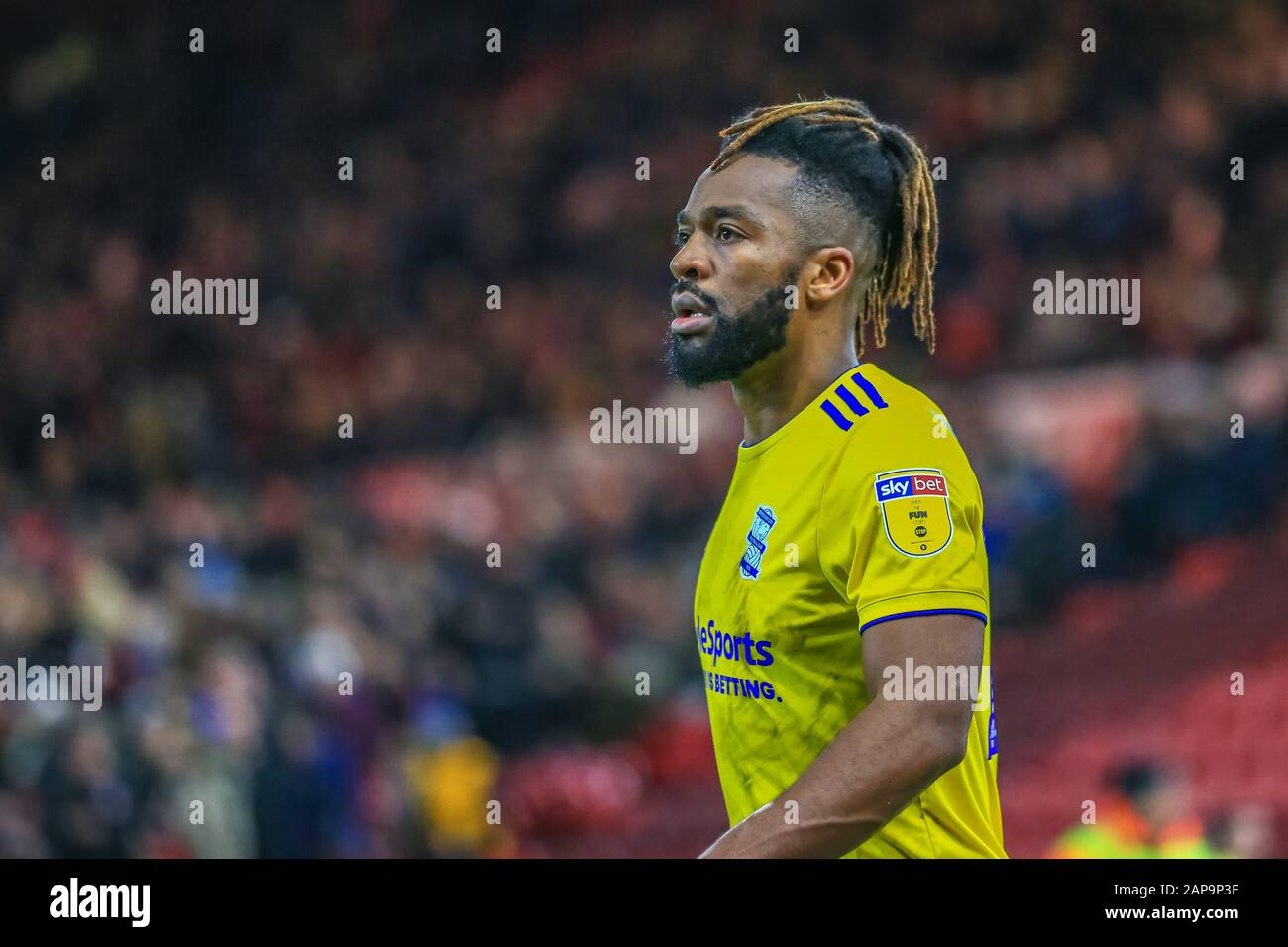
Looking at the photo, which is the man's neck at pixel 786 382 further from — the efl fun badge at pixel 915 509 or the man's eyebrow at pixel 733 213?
the efl fun badge at pixel 915 509

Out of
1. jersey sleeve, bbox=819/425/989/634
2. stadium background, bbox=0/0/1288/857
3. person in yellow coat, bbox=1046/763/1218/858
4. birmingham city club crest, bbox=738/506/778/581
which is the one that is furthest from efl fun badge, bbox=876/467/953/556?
stadium background, bbox=0/0/1288/857

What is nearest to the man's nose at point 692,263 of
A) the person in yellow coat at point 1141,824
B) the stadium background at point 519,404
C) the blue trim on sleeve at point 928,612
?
the blue trim on sleeve at point 928,612

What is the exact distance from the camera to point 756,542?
268cm

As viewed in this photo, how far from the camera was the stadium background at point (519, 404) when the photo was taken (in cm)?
715

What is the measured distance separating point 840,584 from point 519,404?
6277mm

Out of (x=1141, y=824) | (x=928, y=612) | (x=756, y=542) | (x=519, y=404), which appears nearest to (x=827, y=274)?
(x=756, y=542)

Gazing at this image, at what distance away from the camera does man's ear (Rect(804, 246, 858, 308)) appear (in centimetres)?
279

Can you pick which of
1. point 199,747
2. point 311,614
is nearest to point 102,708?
point 199,747

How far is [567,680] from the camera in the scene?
7.61 m

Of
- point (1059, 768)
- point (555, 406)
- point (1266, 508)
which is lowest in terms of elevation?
point (1059, 768)

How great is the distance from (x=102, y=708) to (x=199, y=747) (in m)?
0.51

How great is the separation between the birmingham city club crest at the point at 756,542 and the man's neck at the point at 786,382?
210mm

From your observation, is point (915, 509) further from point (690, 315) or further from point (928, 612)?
point (690, 315)
